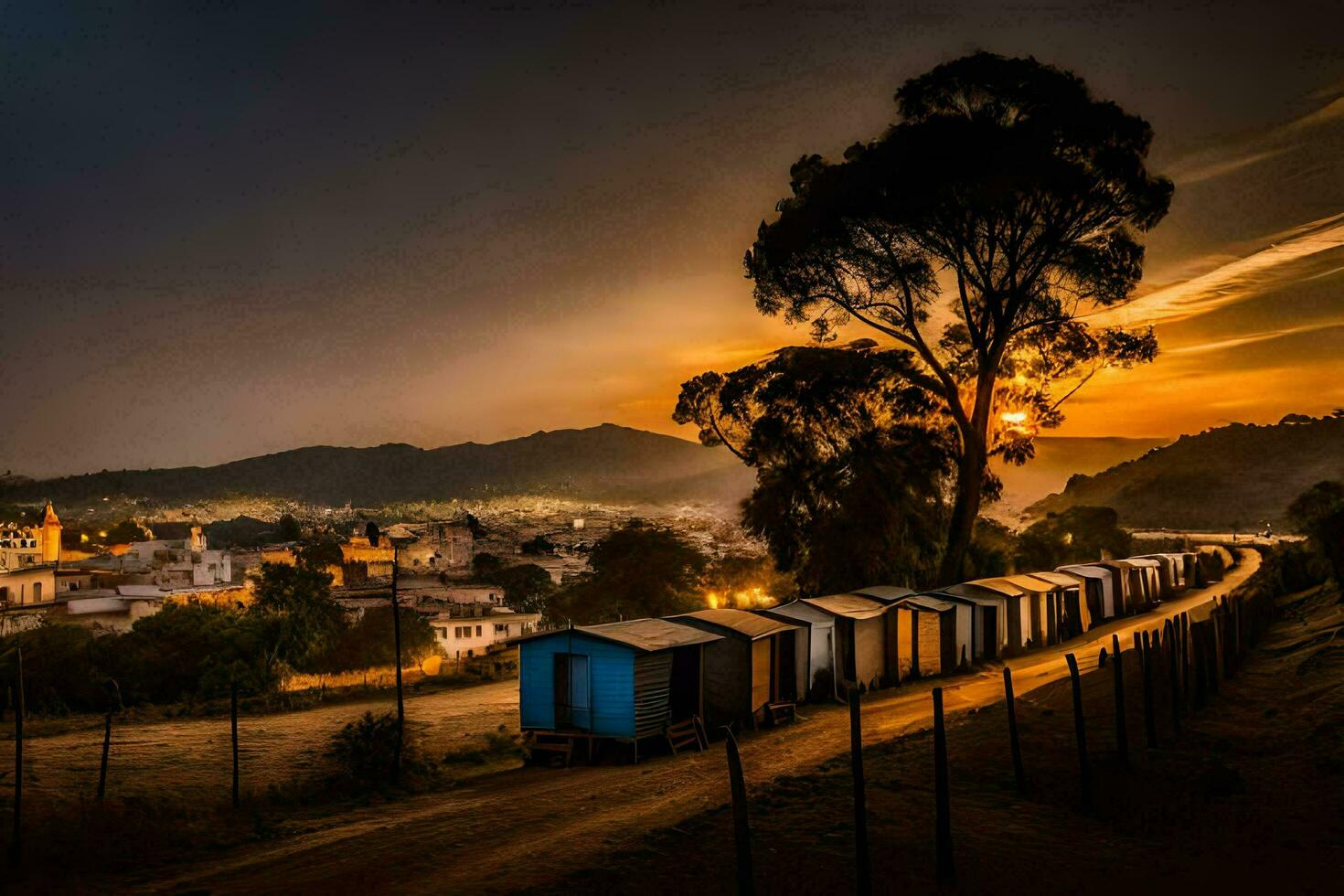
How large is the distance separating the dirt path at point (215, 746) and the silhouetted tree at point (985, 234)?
57.3 ft

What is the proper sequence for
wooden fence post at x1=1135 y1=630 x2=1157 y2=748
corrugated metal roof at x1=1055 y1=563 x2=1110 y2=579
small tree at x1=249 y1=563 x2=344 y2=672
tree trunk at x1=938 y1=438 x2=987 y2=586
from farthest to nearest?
small tree at x1=249 y1=563 x2=344 y2=672
corrugated metal roof at x1=1055 y1=563 x2=1110 y2=579
tree trunk at x1=938 y1=438 x2=987 y2=586
wooden fence post at x1=1135 y1=630 x2=1157 y2=748

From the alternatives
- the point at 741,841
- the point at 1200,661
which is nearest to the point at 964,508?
the point at 1200,661

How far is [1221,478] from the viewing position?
437ft

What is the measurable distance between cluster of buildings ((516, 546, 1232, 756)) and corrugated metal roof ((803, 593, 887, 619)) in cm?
4

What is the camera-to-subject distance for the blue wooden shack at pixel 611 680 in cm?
1712

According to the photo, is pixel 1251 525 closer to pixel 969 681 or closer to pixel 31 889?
pixel 969 681

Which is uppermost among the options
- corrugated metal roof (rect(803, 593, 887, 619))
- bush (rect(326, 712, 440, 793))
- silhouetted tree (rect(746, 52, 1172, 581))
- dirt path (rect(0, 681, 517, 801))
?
silhouetted tree (rect(746, 52, 1172, 581))

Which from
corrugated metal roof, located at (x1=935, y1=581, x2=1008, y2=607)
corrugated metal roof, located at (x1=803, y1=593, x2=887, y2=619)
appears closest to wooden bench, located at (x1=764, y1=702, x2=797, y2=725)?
corrugated metal roof, located at (x1=803, y1=593, x2=887, y2=619)

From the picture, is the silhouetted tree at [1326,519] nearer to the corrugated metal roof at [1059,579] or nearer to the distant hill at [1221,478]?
the corrugated metal roof at [1059,579]

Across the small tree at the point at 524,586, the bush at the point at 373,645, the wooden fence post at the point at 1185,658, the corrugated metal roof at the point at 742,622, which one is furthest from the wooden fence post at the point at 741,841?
the small tree at the point at 524,586

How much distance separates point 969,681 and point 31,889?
20.2 m

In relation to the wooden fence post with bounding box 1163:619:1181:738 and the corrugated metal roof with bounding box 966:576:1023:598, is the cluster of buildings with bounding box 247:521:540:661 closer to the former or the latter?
the wooden fence post with bounding box 1163:619:1181:738

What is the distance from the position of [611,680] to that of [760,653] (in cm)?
397

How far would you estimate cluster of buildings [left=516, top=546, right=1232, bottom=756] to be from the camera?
1738cm
